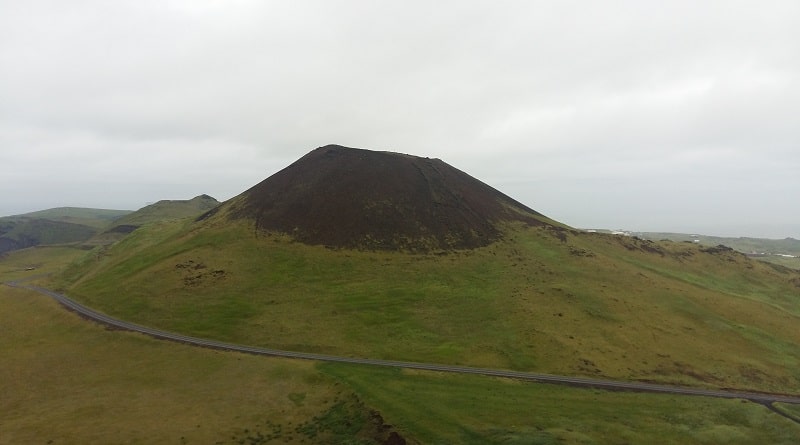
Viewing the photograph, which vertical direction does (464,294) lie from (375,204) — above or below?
below

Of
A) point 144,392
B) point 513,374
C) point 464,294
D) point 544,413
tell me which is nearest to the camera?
point 544,413

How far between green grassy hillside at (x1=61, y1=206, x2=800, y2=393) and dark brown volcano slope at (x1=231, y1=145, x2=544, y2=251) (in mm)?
6093

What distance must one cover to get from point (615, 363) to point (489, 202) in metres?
81.1

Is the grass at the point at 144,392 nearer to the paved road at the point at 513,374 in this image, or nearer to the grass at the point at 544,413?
the paved road at the point at 513,374

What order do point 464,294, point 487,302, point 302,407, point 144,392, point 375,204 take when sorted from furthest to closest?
1. point 375,204
2. point 464,294
3. point 487,302
4. point 144,392
5. point 302,407

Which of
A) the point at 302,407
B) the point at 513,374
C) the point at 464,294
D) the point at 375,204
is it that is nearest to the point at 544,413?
the point at 513,374

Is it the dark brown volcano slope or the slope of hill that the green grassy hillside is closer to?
the slope of hill

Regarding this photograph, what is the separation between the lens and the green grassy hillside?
228 ft

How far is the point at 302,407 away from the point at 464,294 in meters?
47.9

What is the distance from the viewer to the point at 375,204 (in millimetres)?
122500

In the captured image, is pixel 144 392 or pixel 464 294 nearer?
pixel 144 392

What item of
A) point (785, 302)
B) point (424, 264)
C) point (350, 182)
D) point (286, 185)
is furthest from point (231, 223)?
point (785, 302)

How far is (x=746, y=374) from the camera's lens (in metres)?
65.2

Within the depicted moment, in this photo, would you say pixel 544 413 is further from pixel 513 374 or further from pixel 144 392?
pixel 144 392
